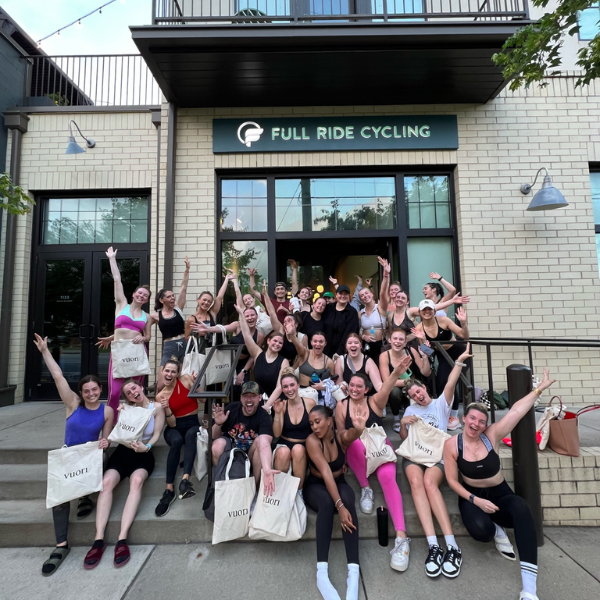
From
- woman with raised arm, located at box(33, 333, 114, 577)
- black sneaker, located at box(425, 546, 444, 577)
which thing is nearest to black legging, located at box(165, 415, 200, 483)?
woman with raised arm, located at box(33, 333, 114, 577)

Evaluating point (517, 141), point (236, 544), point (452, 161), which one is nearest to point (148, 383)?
point (236, 544)

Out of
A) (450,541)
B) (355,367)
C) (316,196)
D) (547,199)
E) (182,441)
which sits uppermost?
(316,196)

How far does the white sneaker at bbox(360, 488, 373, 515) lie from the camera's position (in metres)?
3.04

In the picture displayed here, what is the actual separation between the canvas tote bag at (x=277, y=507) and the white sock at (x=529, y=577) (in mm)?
1608

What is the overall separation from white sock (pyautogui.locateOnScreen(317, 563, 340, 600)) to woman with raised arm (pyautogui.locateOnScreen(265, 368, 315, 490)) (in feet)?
1.92

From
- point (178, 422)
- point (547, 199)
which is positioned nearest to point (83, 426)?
point (178, 422)

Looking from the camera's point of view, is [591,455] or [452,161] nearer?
[591,455]

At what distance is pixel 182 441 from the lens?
11.2 feet

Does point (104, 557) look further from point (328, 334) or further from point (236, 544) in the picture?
point (328, 334)

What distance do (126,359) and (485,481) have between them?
3.49m

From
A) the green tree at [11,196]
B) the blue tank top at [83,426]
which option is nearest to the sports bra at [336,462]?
the blue tank top at [83,426]

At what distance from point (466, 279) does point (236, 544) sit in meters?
4.75

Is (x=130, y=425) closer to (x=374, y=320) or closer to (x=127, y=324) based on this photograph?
(x=127, y=324)

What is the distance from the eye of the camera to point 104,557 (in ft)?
9.18
